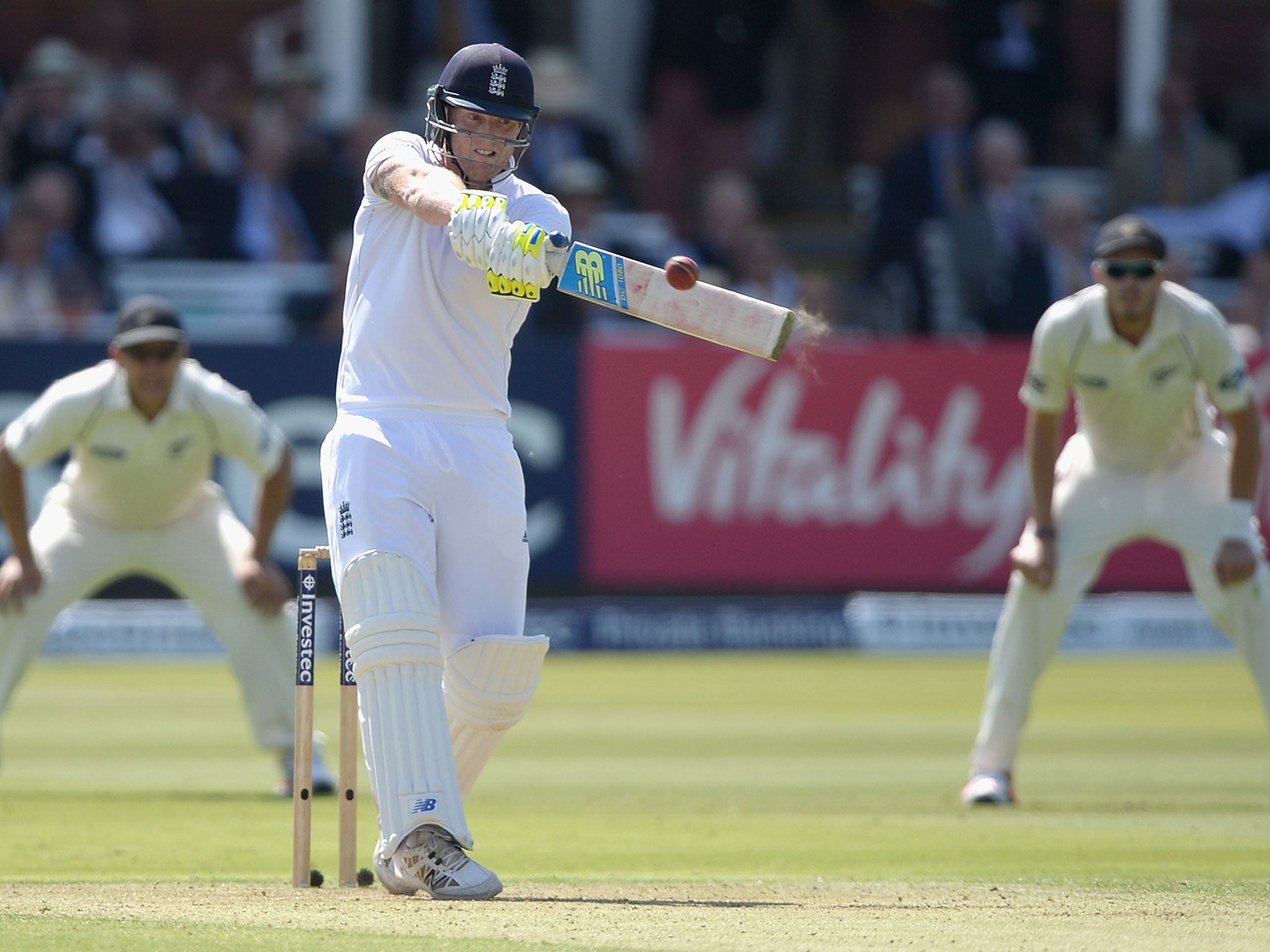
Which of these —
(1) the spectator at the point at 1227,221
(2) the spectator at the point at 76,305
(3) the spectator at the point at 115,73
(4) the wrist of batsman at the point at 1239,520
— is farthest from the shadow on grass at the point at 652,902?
(1) the spectator at the point at 1227,221

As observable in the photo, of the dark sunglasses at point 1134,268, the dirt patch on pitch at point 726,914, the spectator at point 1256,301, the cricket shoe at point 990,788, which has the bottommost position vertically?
the dirt patch on pitch at point 726,914

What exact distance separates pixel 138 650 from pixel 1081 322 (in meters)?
7.18

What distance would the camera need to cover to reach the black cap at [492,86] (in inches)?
185

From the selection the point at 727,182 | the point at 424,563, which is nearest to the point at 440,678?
the point at 424,563

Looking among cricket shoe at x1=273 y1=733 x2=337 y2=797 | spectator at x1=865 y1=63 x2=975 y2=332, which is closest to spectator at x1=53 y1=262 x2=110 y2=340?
spectator at x1=865 y1=63 x2=975 y2=332

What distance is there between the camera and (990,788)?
22.5 feet

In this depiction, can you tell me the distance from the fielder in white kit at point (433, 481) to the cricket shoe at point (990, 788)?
2457mm

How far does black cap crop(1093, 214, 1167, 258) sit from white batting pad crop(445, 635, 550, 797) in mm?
2952

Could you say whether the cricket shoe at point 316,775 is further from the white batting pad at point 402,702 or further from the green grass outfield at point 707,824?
the white batting pad at point 402,702

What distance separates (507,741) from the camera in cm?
911

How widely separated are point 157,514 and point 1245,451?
12.3 feet

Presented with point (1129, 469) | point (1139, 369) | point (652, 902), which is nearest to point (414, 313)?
point (652, 902)

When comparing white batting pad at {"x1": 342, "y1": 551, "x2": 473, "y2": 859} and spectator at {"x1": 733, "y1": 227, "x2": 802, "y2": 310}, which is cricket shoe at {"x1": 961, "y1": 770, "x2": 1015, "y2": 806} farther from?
spectator at {"x1": 733, "y1": 227, "x2": 802, "y2": 310}

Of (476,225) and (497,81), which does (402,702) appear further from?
(497,81)
